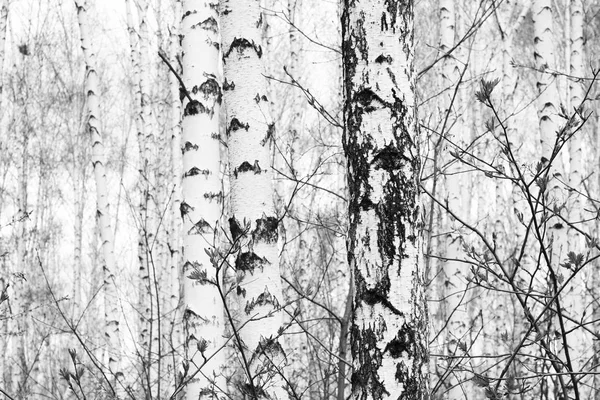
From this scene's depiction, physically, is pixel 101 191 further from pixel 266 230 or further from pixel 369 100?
pixel 369 100

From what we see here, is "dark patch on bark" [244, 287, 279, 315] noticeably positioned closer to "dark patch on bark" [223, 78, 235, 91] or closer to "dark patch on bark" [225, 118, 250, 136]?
"dark patch on bark" [225, 118, 250, 136]

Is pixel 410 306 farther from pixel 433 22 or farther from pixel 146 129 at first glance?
pixel 433 22

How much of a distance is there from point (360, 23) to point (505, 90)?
7.18 m

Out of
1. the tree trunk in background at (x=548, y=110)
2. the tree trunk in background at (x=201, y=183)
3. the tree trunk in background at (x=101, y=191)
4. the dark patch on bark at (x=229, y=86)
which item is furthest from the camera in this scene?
the tree trunk in background at (x=101, y=191)

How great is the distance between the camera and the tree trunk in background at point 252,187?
9.73ft

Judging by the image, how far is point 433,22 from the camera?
14609mm

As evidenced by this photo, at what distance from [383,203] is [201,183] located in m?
1.68

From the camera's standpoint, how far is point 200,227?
11.1ft

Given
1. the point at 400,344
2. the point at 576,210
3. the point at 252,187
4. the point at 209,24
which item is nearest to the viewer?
the point at 400,344

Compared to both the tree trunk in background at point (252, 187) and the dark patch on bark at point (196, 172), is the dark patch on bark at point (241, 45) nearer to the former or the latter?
the tree trunk in background at point (252, 187)

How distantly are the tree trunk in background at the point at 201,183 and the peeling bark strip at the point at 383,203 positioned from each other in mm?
1446

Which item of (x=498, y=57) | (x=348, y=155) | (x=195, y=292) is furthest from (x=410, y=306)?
(x=498, y=57)

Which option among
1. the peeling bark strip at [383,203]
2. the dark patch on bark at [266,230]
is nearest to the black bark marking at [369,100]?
the peeling bark strip at [383,203]

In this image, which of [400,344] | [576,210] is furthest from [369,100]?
[576,210]
